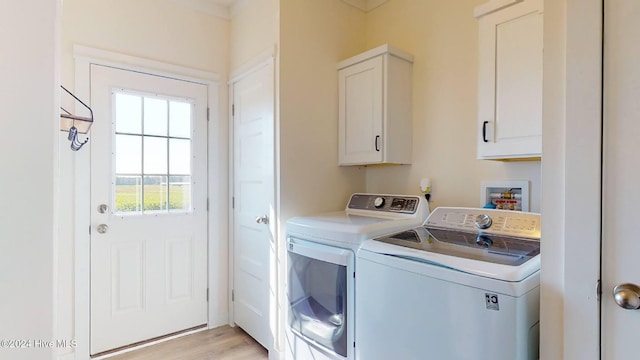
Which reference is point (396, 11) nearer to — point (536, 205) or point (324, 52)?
point (324, 52)

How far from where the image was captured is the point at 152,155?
2408mm

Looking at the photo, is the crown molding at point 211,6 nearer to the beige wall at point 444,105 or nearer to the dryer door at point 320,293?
the beige wall at point 444,105

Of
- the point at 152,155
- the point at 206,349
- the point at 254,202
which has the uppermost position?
the point at 152,155

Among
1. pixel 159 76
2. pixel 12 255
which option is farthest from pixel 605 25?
pixel 159 76

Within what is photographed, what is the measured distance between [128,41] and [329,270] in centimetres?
213

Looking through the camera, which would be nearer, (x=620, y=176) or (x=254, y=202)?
(x=620, y=176)

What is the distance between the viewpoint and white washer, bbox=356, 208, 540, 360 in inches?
39.8

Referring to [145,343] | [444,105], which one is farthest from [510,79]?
[145,343]

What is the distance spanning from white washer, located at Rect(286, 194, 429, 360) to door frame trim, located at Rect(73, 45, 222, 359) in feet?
3.06

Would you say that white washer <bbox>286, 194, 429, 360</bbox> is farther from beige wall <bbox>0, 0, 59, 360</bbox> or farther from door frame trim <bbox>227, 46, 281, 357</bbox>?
beige wall <bbox>0, 0, 59, 360</bbox>

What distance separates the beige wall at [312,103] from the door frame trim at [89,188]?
32.5 inches

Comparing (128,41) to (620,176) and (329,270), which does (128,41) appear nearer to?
(329,270)

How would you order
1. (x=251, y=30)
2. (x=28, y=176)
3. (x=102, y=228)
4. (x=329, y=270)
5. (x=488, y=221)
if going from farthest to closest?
(x=251, y=30)
(x=102, y=228)
(x=329, y=270)
(x=488, y=221)
(x=28, y=176)

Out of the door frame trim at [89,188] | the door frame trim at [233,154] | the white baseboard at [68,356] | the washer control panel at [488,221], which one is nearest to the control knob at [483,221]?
the washer control panel at [488,221]
